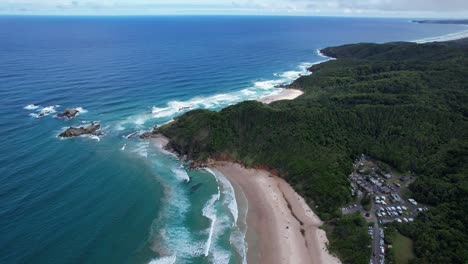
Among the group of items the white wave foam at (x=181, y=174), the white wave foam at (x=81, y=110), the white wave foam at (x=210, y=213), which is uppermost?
the white wave foam at (x=81, y=110)

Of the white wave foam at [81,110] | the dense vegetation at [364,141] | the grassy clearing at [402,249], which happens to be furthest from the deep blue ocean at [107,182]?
the grassy clearing at [402,249]

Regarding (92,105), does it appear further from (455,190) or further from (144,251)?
(455,190)

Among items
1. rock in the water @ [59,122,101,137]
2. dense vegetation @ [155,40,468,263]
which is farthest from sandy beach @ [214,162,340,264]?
rock in the water @ [59,122,101,137]

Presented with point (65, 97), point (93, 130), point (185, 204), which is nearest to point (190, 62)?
point (65, 97)

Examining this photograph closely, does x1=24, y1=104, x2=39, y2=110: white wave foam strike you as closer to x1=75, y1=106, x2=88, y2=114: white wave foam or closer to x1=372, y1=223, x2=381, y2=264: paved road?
x1=75, y1=106, x2=88, y2=114: white wave foam

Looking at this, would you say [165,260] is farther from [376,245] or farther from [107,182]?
[376,245]

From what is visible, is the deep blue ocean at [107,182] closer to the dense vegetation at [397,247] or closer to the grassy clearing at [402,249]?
the dense vegetation at [397,247]
